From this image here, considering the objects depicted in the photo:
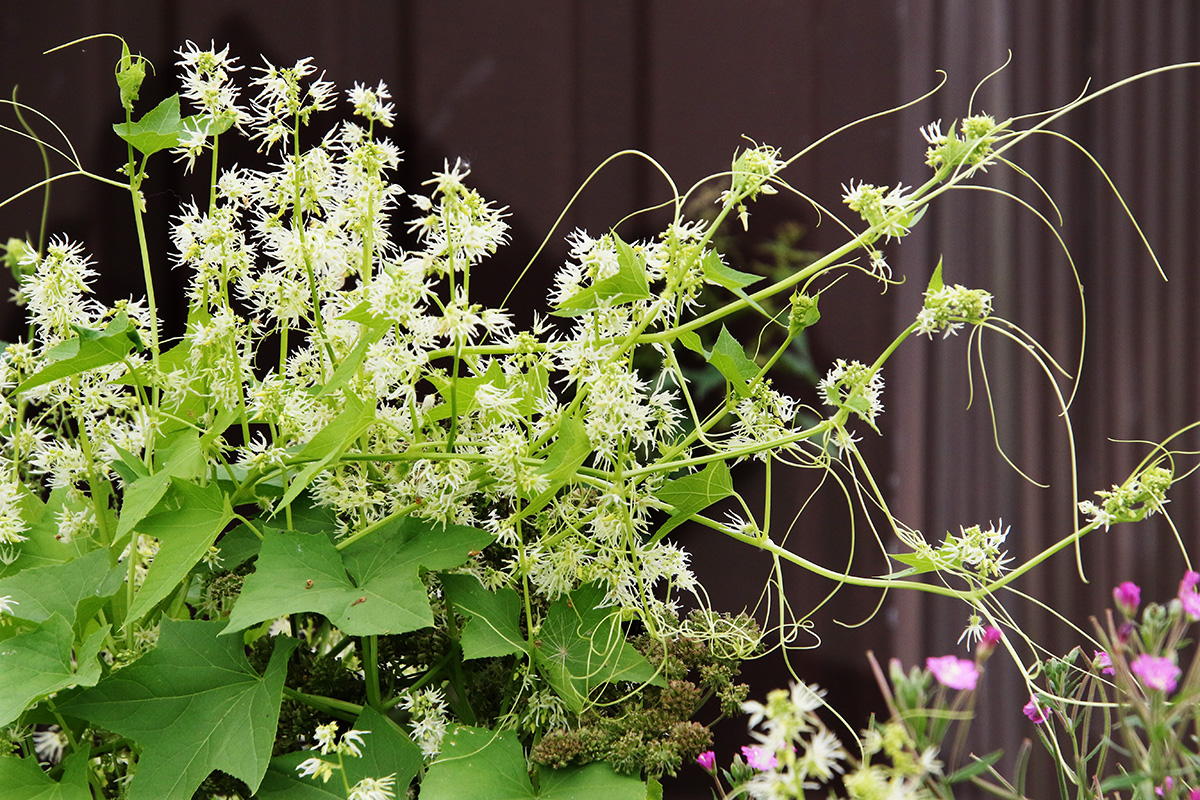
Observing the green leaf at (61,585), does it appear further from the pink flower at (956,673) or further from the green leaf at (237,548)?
the pink flower at (956,673)

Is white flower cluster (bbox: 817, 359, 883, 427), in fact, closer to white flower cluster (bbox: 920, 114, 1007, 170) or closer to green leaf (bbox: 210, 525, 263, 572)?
white flower cluster (bbox: 920, 114, 1007, 170)

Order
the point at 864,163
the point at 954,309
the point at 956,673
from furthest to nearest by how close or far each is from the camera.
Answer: the point at 864,163
the point at 954,309
the point at 956,673

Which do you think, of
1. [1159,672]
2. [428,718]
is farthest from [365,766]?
[1159,672]

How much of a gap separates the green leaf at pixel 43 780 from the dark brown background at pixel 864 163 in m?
0.96

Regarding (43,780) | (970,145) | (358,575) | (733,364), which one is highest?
(970,145)

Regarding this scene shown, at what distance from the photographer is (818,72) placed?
4.59 ft

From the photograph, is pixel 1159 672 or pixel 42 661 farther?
pixel 42 661

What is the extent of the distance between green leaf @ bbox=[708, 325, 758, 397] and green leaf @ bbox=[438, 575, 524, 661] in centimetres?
17

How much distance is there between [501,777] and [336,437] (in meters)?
0.19

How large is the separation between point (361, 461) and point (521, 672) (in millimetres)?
154

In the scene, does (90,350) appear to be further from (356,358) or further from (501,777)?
(501,777)

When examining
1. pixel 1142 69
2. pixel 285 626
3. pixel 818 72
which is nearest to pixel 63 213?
pixel 285 626

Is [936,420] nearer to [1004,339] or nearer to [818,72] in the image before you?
[1004,339]

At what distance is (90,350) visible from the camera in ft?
1.55
